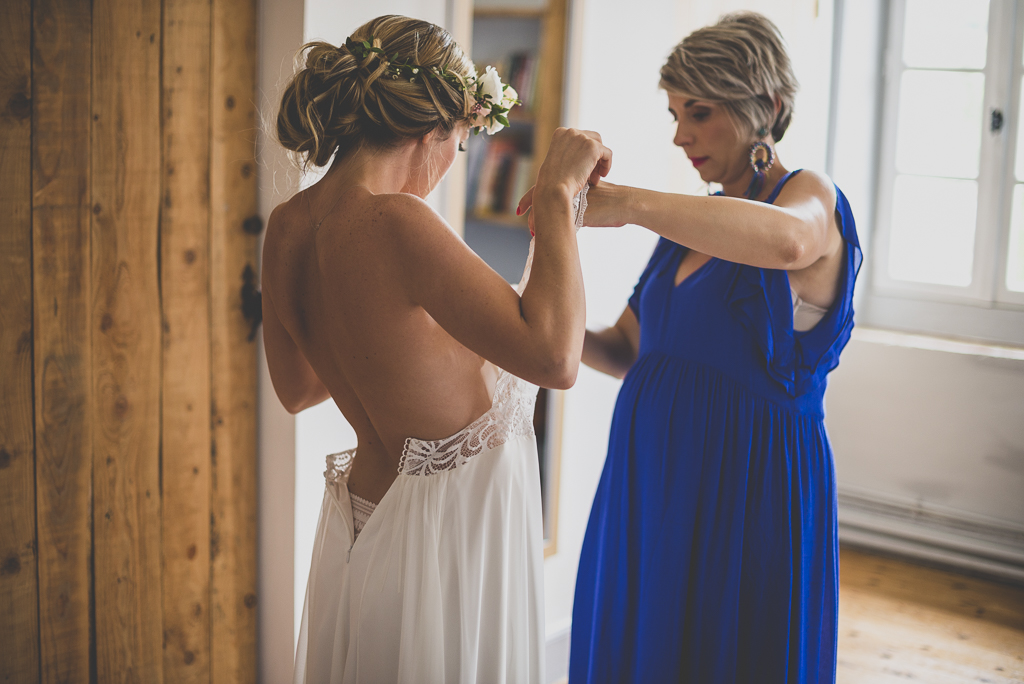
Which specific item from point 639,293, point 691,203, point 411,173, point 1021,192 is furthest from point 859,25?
point 411,173

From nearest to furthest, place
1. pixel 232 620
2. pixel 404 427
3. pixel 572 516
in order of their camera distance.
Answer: pixel 404 427 < pixel 232 620 < pixel 572 516

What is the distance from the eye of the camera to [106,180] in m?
1.57

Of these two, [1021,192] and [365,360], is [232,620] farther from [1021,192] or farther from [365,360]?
[1021,192]

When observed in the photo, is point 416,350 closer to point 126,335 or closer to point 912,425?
point 126,335

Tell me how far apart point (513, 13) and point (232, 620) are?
64.1 inches

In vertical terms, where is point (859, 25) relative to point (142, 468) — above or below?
above

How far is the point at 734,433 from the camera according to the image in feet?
5.01

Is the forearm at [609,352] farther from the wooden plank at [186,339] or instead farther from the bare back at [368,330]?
the wooden plank at [186,339]

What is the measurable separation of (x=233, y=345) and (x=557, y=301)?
3.41 feet

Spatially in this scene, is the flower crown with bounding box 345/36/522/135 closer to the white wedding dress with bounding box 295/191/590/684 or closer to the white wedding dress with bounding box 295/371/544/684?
the white wedding dress with bounding box 295/191/590/684

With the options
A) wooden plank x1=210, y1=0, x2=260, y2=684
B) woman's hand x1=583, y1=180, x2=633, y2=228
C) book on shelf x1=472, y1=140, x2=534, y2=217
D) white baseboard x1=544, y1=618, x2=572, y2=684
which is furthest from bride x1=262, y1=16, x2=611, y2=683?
white baseboard x1=544, y1=618, x2=572, y2=684

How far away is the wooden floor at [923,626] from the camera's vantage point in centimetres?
254

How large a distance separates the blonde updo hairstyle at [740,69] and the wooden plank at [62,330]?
1.15 metres

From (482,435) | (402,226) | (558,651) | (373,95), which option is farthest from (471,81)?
(558,651)
